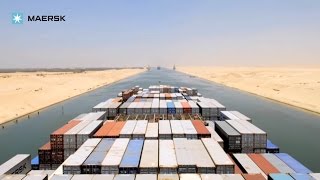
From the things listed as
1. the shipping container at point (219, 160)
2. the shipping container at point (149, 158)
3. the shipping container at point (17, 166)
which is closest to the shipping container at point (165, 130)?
the shipping container at point (149, 158)

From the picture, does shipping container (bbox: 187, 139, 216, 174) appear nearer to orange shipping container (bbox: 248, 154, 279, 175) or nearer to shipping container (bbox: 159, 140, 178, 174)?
shipping container (bbox: 159, 140, 178, 174)

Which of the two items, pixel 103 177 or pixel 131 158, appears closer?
pixel 103 177

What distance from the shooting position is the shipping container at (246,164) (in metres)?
32.2

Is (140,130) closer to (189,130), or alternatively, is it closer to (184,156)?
(189,130)

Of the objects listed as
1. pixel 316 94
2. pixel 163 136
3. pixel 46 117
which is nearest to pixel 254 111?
pixel 316 94

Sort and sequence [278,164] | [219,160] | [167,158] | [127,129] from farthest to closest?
[127,129]
[278,164]
[167,158]
[219,160]

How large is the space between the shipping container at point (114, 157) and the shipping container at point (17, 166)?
10.9 m

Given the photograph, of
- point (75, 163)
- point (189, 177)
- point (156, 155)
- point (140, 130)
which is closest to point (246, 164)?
point (189, 177)

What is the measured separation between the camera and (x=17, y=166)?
33.1 meters

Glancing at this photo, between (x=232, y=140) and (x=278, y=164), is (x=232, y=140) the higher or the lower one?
the higher one

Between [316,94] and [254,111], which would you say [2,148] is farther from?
[316,94]

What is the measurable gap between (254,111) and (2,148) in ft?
226

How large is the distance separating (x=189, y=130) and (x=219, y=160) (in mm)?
12420

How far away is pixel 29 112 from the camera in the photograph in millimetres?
86438
